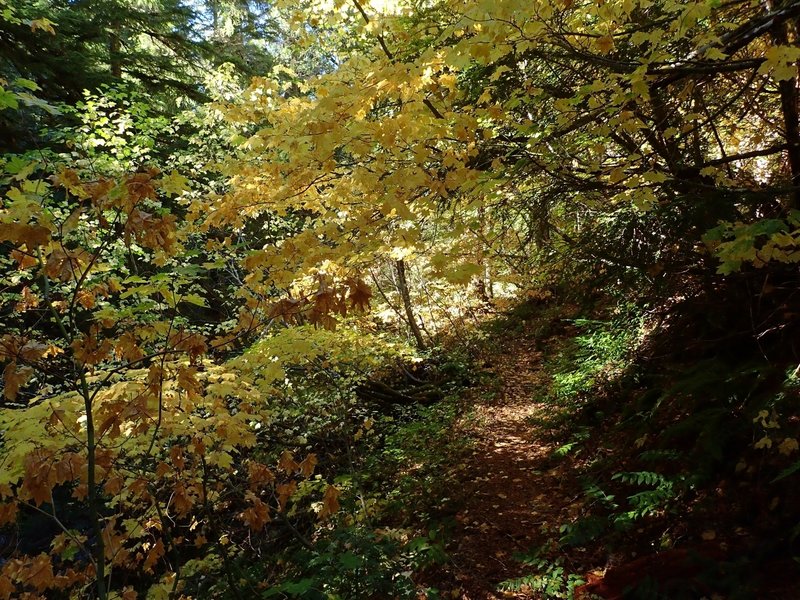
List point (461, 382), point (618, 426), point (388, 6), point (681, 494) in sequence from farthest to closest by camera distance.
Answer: point (461, 382) → point (618, 426) → point (388, 6) → point (681, 494)

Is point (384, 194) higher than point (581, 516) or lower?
higher

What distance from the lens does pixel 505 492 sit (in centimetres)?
531

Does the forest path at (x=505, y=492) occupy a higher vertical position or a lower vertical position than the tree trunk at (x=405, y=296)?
lower

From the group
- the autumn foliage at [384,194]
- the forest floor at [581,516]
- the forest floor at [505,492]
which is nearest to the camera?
the forest floor at [581,516]

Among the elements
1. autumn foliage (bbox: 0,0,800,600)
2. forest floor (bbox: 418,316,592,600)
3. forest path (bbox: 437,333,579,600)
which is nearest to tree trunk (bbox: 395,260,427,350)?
forest floor (bbox: 418,316,592,600)

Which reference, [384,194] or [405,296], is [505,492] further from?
[405,296]

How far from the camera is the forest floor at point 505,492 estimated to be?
4.04m

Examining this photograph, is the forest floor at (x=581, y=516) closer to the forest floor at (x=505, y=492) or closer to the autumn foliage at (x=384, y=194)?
the forest floor at (x=505, y=492)

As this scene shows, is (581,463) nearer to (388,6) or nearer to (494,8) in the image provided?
(494,8)

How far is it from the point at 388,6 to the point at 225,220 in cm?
241

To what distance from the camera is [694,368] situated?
413cm

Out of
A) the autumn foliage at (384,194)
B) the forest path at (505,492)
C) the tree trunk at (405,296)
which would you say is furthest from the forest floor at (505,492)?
the tree trunk at (405,296)

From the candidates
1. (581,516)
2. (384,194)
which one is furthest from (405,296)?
(581,516)

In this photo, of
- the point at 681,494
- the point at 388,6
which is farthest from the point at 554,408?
the point at 388,6
